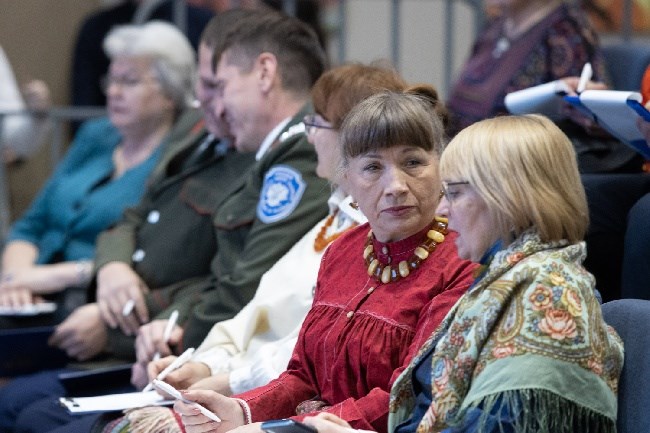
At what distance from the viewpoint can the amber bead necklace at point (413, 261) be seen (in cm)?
246

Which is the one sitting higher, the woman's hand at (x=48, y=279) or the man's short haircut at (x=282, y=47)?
the man's short haircut at (x=282, y=47)

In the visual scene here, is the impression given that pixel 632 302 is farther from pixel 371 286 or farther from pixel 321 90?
pixel 321 90

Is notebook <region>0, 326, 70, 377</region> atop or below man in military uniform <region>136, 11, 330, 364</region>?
below

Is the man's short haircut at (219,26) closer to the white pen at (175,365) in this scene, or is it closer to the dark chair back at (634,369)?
the white pen at (175,365)

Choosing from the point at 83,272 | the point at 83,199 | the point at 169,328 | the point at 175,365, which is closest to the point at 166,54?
the point at 83,199

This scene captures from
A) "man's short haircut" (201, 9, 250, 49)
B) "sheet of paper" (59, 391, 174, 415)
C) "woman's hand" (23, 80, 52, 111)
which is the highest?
"man's short haircut" (201, 9, 250, 49)

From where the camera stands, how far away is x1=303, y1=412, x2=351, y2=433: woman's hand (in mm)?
2178

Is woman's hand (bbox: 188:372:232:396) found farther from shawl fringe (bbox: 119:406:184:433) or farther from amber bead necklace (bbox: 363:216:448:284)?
amber bead necklace (bbox: 363:216:448:284)

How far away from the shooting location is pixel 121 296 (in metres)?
3.75

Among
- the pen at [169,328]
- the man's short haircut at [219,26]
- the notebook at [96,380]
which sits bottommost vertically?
the notebook at [96,380]

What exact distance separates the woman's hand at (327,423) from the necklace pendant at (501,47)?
2291mm

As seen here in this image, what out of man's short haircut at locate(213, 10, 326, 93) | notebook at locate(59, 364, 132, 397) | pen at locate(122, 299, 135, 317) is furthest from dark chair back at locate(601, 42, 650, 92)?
notebook at locate(59, 364, 132, 397)

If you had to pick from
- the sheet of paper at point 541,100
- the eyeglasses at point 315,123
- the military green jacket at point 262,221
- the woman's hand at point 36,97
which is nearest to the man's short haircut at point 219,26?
the military green jacket at point 262,221

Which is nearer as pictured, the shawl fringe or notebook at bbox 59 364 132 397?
the shawl fringe
